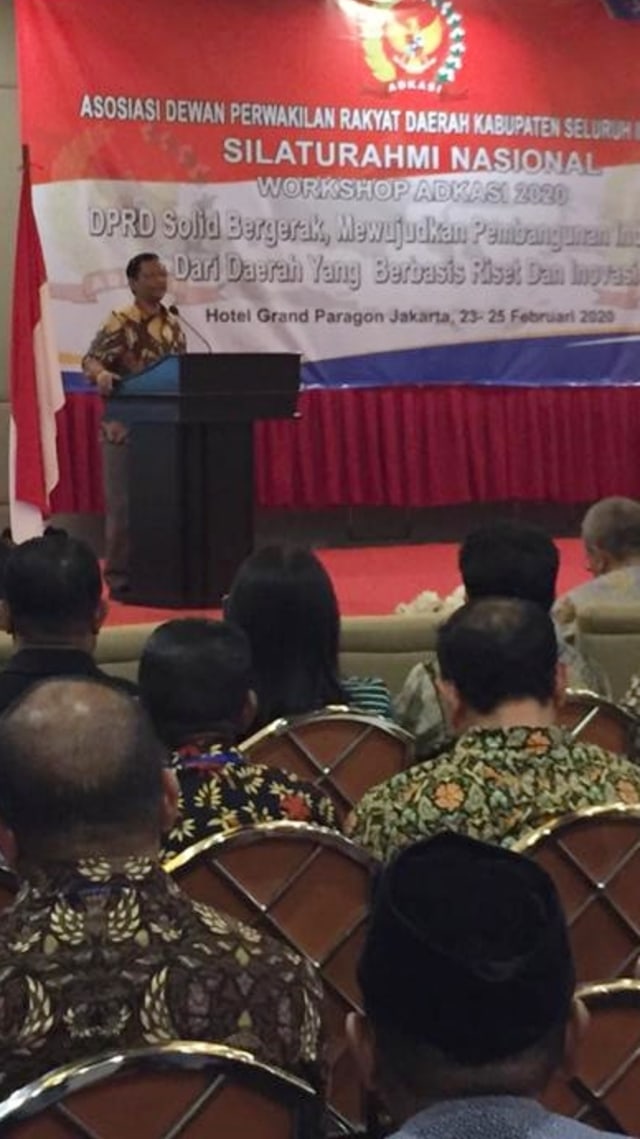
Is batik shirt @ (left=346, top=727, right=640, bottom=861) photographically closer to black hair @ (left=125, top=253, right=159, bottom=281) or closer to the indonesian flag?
the indonesian flag

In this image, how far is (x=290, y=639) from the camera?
2967 millimetres

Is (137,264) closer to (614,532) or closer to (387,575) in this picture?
(387,575)

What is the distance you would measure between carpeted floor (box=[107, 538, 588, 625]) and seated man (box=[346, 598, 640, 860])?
157 inches

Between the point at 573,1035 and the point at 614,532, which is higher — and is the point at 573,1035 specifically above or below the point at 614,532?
below

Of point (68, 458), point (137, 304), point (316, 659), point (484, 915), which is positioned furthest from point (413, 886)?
point (68, 458)

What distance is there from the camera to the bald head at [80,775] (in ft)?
5.20

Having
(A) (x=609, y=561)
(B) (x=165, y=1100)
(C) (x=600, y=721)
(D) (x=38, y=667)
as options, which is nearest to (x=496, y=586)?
(C) (x=600, y=721)

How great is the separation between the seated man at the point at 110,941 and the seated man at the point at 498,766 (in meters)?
0.58

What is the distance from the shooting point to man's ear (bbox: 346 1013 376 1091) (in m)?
1.07

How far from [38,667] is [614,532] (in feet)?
5.77

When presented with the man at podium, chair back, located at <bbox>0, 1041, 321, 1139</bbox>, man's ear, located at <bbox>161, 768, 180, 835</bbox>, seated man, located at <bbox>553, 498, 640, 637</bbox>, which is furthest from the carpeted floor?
chair back, located at <bbox>0, 1041, 321, 1139</bbox>

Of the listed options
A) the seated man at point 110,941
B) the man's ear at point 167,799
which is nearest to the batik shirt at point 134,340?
the man's ear at point 167,799

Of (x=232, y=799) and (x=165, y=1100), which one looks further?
(x=232, y=799)

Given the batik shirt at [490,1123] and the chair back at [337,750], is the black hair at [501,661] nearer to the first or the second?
the chair back at [337,750]
